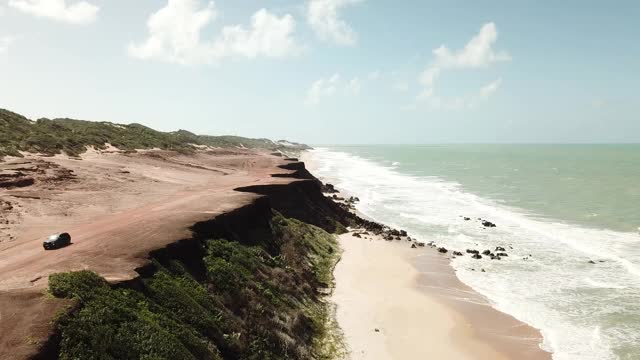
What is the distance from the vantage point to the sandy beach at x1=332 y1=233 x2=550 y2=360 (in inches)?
1049

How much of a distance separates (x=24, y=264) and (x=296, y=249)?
2113 centimetres

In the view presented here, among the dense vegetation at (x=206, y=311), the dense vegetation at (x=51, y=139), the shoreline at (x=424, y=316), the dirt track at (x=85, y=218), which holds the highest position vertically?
the dense vegetation at (x=51, y=139)

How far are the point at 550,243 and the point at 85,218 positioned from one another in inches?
1830

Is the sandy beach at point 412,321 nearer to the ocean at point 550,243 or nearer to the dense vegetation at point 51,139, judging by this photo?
the ocean at point 550,243

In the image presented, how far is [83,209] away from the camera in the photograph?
3725 cm

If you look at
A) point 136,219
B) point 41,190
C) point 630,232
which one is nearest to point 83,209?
point 41,190

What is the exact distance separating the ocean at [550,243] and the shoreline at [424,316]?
5.07 feet

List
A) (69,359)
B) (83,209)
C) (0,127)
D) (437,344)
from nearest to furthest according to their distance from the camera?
(69,359)
(437,344)
(83,209)
(0,127)

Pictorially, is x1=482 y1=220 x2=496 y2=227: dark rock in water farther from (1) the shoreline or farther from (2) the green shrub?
(2) the green shrub

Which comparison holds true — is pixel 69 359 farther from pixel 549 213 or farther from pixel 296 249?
pixel 549 213

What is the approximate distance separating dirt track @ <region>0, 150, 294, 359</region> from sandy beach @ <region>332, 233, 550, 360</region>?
37.2ft

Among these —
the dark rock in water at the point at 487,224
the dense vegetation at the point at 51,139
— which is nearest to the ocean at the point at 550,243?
the dark rock in water at the point at 487,224

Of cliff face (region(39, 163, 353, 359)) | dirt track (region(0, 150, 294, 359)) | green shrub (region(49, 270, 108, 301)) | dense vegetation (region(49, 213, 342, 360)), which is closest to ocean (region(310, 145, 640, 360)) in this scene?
cliff face (region(39, 163, 353, 359))

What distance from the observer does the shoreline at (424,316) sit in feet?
88.1
